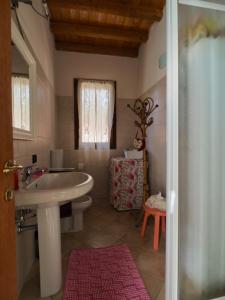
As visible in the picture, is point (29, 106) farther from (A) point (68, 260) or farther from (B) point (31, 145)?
(A) point (68, 260)

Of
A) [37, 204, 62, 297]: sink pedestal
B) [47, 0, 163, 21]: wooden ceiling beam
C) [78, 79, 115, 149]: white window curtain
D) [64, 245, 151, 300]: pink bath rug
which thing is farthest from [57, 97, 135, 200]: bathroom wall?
[37, 204, 62, 297]: sink pedestal

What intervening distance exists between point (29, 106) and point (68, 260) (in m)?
1.45

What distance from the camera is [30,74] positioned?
5.66 ft

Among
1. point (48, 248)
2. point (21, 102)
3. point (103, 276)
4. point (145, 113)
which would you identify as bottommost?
point (103, 276)

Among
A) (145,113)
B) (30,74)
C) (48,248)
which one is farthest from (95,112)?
(48,248)

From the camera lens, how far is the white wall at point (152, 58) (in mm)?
2479

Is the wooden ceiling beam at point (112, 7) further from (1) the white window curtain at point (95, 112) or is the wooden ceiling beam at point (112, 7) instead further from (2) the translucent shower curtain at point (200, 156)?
(2) the translucent shower curtain at point (200, 156)

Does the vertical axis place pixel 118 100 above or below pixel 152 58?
below

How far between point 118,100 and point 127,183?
1.56m

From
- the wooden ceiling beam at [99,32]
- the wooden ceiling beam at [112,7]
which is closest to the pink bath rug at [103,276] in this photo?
the wooden ceiling beam at [112,7]

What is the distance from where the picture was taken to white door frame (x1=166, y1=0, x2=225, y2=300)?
89 centimetres

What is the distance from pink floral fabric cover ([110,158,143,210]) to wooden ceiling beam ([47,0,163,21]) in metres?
1.99

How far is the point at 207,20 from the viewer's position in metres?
0.98

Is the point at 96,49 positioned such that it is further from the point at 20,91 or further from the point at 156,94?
the point at 20,91
